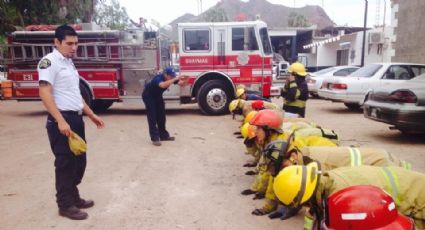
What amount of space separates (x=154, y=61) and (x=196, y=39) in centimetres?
138

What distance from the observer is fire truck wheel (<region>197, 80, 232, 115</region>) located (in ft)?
33.9

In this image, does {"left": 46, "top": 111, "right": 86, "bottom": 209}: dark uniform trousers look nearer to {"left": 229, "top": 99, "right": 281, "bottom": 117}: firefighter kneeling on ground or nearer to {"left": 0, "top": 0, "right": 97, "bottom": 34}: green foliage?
{"left": 229, "top": 99, "right": 281, "bottom": 117}: firefighter kneeling on ground

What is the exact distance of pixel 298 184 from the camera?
7.67ft

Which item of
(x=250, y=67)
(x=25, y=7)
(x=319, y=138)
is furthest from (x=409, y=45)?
(x=25, y=7)

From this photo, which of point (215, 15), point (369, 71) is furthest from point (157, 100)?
point (215, 15)

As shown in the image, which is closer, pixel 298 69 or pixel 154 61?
pixel 298 69

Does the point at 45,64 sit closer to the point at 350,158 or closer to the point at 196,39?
the point at 350,158

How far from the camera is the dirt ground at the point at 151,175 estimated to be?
3836 millimetres

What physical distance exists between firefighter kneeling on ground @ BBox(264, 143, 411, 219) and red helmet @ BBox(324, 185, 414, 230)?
1177mm

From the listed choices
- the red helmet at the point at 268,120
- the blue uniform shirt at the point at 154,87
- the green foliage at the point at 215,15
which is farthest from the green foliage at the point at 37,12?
the green foliage at the point at 215,15

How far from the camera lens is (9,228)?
366 centimetres

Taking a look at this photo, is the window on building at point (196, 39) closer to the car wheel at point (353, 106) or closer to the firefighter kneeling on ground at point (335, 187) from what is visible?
the car wheel at point (353, 106)

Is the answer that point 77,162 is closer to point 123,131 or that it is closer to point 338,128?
point 123,131

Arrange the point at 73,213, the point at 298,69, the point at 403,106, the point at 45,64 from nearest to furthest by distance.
Result: the point at 45,64
the point at 73,213
the point at 298,69
the point at 403,106
